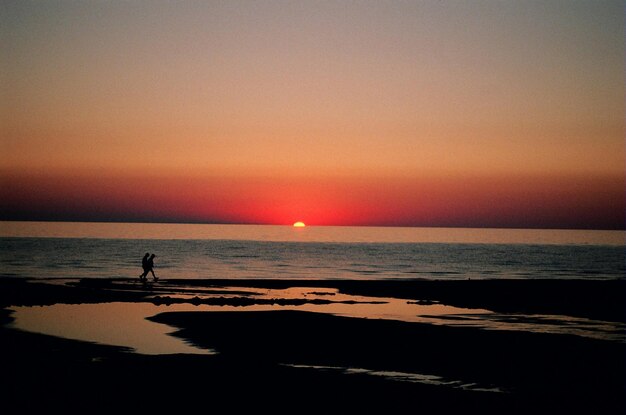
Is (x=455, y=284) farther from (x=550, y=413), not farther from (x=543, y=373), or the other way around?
(x=550, y=413)

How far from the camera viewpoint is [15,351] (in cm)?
2002

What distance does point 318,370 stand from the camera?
17984mm

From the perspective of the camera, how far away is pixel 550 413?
1421 centimetres

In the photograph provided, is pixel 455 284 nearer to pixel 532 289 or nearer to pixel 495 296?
pixel 532 289

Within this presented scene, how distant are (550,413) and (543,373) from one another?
3.78 meters

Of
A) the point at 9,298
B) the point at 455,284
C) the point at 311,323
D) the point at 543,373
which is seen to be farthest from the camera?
the point at 455,284

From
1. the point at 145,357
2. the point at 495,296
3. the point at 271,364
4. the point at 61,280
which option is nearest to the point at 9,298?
the point at 61,280

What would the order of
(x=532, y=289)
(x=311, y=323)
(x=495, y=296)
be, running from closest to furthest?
(x=311, y=323) → (x=495, y=296) → (x=532, y=289)

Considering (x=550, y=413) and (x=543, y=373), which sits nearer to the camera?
(x=550, y=413)

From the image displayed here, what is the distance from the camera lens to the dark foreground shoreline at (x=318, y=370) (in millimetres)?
14664

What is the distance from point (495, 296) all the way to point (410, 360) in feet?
68.8

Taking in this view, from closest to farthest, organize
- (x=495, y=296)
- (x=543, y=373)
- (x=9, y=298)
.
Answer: (x=543, y=373), (x=9, y=298), (x=495, y=296)

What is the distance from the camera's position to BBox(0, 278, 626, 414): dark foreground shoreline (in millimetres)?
14664

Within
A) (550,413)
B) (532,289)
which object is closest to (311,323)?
(550,413)
